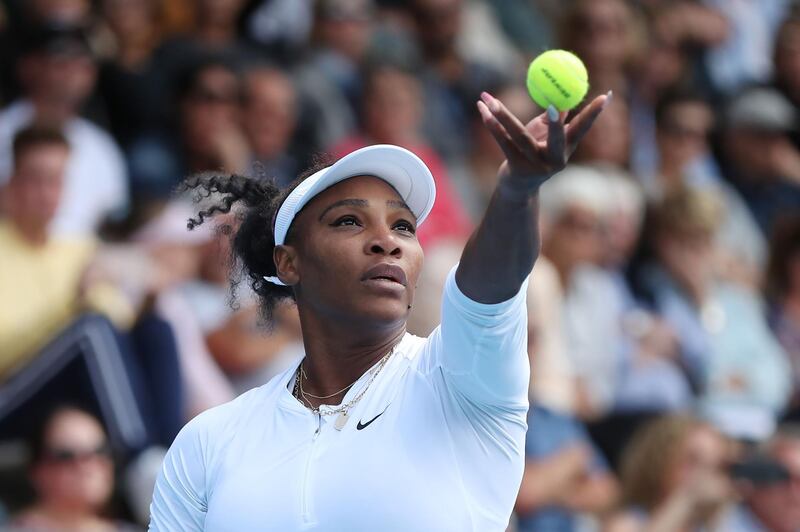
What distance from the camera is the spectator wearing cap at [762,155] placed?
868 centimetres

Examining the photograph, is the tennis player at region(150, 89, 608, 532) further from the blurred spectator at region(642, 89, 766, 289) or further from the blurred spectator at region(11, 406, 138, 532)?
the blurred spectator at region(642, 89, 766, 289)

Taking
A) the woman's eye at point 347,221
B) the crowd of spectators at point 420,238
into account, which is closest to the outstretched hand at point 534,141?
the woman's eye at point 347,221

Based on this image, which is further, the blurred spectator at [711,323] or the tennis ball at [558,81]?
the blurred spectator at [711,323]

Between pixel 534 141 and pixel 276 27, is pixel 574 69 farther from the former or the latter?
pixel 276 27

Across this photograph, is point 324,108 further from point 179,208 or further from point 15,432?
point 15,432

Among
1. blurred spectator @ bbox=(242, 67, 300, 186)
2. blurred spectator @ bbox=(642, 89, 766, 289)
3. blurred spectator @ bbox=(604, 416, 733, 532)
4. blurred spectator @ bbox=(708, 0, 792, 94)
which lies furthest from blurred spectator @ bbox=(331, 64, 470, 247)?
blurred spectator @ bbox=(708, 0, 792, 94)

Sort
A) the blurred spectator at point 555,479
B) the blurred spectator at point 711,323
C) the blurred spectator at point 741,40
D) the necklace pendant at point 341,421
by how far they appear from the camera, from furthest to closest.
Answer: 1. the blurred spectator at point 741,40
2. the blurred spectator at point 711,323
3. the blurred spectator at point 555,479
4. the necklace pendant at point 341,421

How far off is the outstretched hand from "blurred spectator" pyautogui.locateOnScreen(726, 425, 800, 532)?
441 centimetres

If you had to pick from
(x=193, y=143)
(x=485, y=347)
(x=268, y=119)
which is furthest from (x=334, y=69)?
(x=485, y=347)

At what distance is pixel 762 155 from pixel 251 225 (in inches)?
240

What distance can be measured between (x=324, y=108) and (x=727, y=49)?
3967 millimetres

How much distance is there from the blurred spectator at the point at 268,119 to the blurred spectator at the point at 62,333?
104 centimetres

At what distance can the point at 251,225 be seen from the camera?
10.7 ft

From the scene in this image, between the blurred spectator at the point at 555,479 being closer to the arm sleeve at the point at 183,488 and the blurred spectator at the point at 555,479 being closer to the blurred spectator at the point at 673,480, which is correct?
the blurred spectator at the point at 673,480
